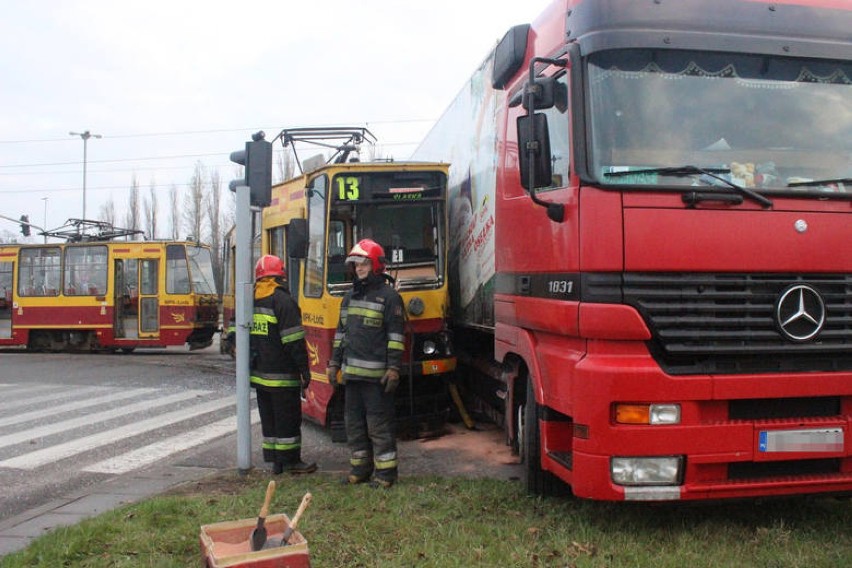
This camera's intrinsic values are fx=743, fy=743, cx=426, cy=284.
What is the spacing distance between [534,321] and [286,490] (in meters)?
2.24

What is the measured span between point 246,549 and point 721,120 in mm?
3423

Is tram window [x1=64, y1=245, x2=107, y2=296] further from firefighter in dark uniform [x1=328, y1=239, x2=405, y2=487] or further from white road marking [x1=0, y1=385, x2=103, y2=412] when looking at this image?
firefighter in dark uniform [x1=328, y1=239, x2=405, y2=487]

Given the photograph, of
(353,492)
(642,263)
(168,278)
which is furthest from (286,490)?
(168,278)

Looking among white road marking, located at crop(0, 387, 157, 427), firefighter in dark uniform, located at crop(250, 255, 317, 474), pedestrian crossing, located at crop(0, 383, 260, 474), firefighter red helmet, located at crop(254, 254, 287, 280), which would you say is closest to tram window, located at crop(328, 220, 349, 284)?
firefighter red helmet, located at crop(254, 254, 287, 280)

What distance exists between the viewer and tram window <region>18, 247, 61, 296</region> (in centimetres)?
1858

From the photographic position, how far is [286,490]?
17.7 feet

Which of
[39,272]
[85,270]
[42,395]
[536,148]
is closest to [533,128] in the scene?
[536,148]

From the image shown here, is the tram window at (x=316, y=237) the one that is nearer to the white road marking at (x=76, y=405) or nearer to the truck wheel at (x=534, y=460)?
the truck wheel at (x=534, y=460)

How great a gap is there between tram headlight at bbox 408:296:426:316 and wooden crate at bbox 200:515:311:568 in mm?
3606

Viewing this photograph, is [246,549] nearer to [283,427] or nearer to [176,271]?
[283,427]

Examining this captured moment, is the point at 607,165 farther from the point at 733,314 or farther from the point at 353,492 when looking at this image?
the point at 353,492

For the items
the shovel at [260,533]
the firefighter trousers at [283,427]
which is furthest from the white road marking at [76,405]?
the shovel at [260,533]

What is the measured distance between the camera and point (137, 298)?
17.9 m

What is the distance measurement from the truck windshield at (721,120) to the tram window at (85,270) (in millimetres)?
16654
